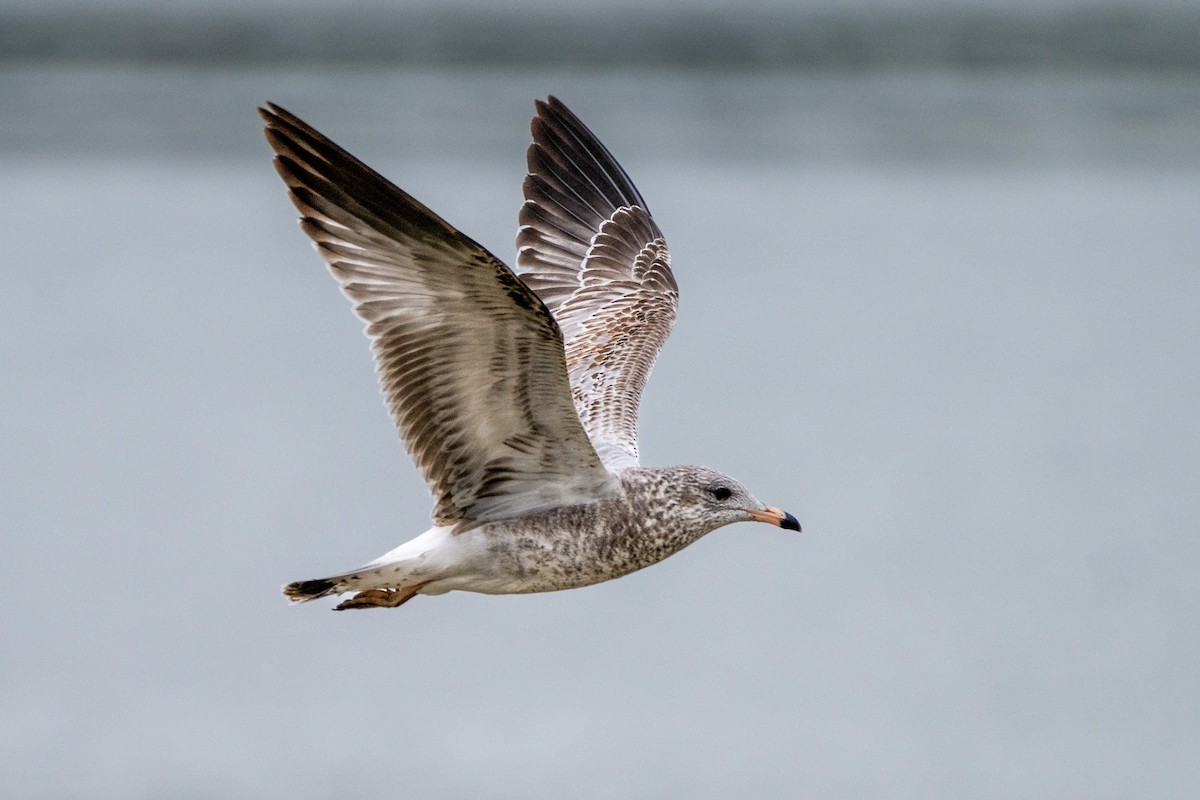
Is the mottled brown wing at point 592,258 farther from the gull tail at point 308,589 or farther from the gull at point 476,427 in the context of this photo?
the gull tail at point 308,589

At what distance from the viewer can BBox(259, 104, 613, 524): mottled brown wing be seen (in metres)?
6.48

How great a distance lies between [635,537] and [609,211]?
2966 millimetres

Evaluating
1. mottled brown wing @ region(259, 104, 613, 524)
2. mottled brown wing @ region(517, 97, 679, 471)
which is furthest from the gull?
mottled brown wing @ region(517, 97, 679, 471)

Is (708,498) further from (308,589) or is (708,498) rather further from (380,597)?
(308,589)

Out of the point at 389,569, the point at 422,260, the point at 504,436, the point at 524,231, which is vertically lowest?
the point at 389,569

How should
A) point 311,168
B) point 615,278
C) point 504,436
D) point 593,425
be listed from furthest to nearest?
point 615,278 → point 593,425 → point 504,436 → point 311,168

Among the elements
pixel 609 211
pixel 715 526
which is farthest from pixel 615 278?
pixel 715 526

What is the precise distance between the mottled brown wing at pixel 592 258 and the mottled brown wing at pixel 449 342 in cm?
121

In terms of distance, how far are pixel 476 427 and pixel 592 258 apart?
258 centimetres

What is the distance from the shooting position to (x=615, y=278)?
9.30 m

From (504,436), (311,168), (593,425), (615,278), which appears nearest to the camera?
(311,168)

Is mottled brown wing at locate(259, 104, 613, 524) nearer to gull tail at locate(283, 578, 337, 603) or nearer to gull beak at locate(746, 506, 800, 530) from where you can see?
gull tail at locate(283, 578, 337, 603)

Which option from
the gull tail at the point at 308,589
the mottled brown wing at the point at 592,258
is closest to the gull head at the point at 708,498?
the mottled brown wing at the point at 592,258

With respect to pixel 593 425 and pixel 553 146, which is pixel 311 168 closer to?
pixel 593 425
